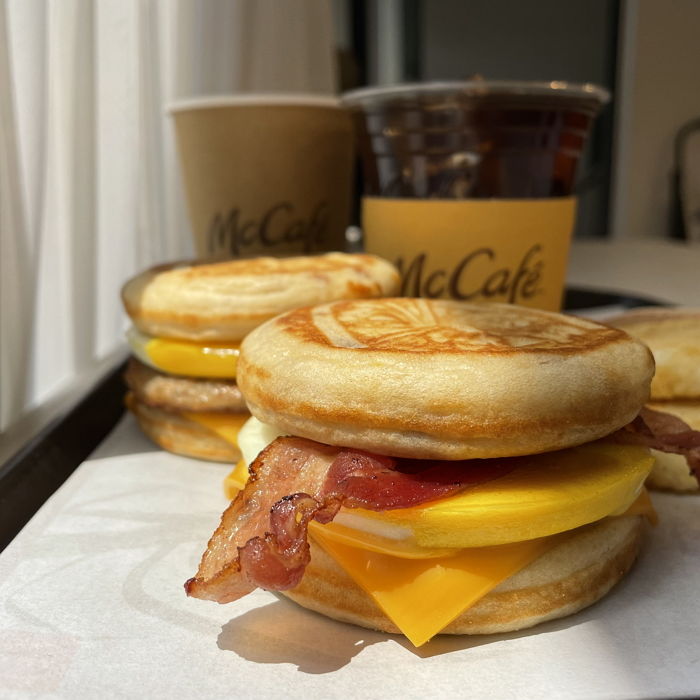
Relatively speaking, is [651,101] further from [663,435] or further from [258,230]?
[663,435]

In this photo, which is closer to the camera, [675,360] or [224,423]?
[675,360]

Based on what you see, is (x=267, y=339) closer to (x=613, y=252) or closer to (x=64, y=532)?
(x=64, y=532)

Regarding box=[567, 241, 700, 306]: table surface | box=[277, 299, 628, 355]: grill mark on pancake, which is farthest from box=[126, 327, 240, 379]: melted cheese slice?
box=[567, 241, 700, 306]: table surface

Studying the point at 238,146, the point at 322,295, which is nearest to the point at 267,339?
the point at 322,295

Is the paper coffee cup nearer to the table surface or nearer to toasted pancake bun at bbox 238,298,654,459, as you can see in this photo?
toasted pancake bun at bbox 238,298,654,459

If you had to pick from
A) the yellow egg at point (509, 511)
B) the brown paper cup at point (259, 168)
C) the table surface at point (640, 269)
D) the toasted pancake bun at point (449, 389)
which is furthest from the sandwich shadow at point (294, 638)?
the table surface at point (640, 269)

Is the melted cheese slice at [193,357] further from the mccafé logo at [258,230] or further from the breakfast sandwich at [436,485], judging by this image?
the mccafé logo at [258,230]

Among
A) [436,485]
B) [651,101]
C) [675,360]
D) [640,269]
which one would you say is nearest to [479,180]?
[675,360]
